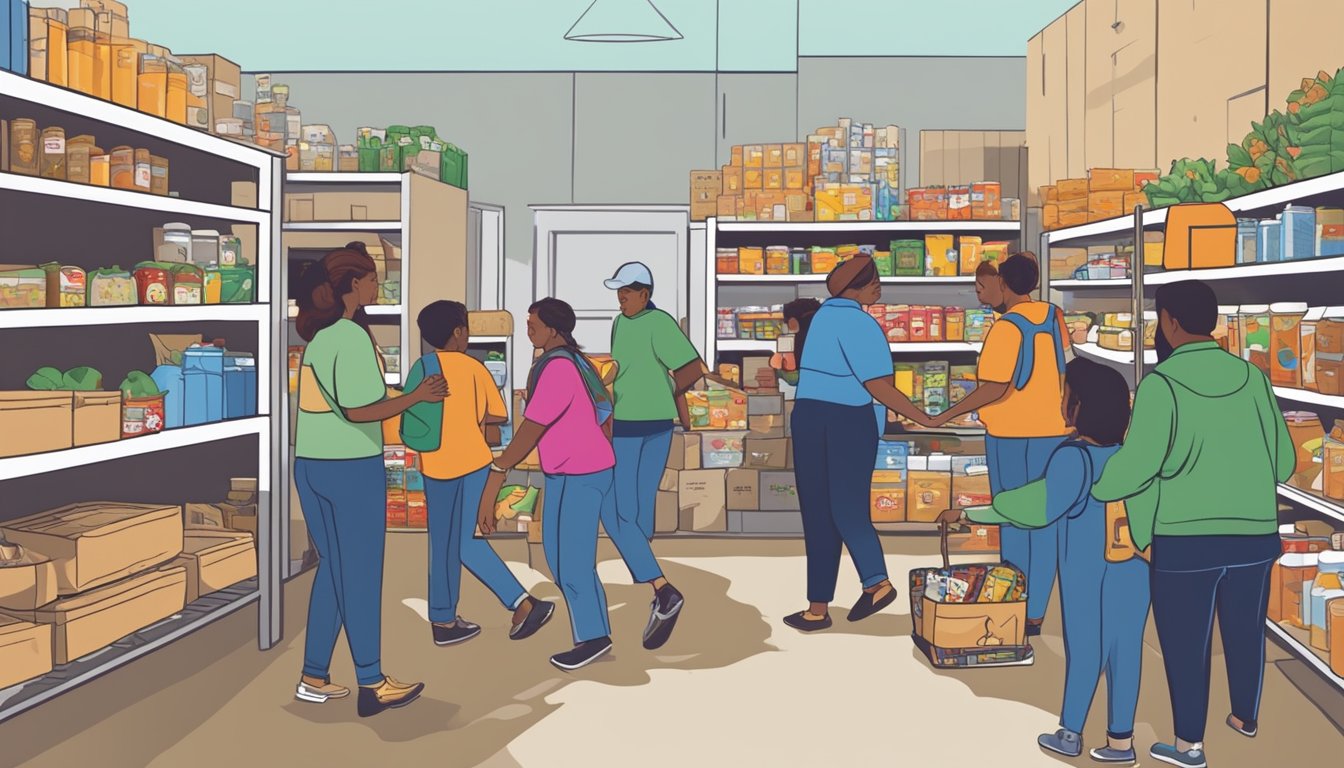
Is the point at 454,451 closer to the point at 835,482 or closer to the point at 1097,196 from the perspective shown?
the point at 835,482

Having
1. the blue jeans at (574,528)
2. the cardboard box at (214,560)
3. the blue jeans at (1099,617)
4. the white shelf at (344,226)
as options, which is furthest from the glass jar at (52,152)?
the white shelf at (344,226)

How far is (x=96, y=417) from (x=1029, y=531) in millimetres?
3937

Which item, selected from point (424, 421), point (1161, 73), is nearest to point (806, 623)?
point (424, 421)

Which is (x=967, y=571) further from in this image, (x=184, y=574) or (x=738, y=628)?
(x=184, y=574)

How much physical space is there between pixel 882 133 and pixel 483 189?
5.12 meters

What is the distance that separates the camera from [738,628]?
19.4ft

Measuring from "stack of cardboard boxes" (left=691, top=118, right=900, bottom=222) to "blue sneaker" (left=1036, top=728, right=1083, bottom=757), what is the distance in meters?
5.16

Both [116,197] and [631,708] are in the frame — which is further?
[631,708]

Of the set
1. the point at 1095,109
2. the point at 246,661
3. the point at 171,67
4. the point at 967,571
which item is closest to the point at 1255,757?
the point at 967,571

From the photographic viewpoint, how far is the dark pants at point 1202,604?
3.60m

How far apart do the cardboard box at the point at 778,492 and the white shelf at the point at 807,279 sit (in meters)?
1.44

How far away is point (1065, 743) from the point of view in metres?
4.04

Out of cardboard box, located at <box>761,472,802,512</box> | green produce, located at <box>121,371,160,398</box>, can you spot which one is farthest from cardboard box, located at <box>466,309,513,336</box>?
green produce, located at <box>121,371,160,398</box>

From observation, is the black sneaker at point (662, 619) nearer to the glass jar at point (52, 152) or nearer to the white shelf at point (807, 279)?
the glass jar at point (52, 152)
